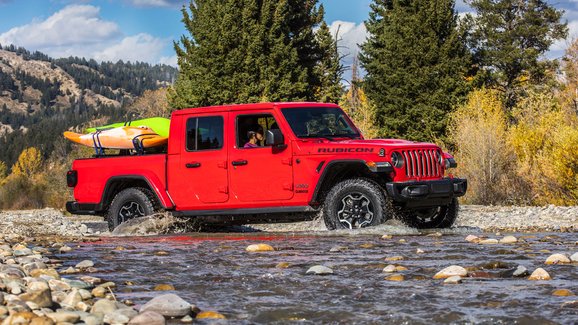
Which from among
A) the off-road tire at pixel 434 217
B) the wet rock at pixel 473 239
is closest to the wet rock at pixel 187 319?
the wet rock at pixel 473 239

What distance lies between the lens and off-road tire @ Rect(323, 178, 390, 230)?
9383mm

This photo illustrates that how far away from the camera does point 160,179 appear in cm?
1101

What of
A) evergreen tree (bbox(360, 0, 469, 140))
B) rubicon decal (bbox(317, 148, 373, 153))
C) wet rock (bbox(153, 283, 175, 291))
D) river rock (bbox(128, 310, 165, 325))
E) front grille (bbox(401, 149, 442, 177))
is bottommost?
wet rock (bbox(153, 283, 175, 291))

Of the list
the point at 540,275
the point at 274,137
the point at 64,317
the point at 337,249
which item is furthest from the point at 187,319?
the point at 274,137

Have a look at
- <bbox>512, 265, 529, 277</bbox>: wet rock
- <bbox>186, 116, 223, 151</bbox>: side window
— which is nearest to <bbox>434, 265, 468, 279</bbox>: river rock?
<bbox>512, 265, 529, 277</bbox>: wet rock

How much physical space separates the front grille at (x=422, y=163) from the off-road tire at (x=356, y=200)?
459 mm

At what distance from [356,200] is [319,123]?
139cm

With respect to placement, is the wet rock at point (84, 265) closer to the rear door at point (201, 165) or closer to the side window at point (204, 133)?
the rear door at point (201, 165)

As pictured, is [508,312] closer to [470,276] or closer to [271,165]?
[470,276]

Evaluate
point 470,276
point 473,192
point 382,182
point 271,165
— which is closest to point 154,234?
point 271,165

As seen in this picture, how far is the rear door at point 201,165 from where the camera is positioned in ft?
34.3

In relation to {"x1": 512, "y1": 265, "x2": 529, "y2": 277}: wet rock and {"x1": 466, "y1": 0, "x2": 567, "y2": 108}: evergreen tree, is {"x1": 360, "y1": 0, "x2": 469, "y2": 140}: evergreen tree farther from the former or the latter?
{"x1": 512, "y1": 265, "x2": 529, "y2": 277}: wet rock

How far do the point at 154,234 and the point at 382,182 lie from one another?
343cm

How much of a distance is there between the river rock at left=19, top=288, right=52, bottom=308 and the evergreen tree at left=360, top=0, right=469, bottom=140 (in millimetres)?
33005
